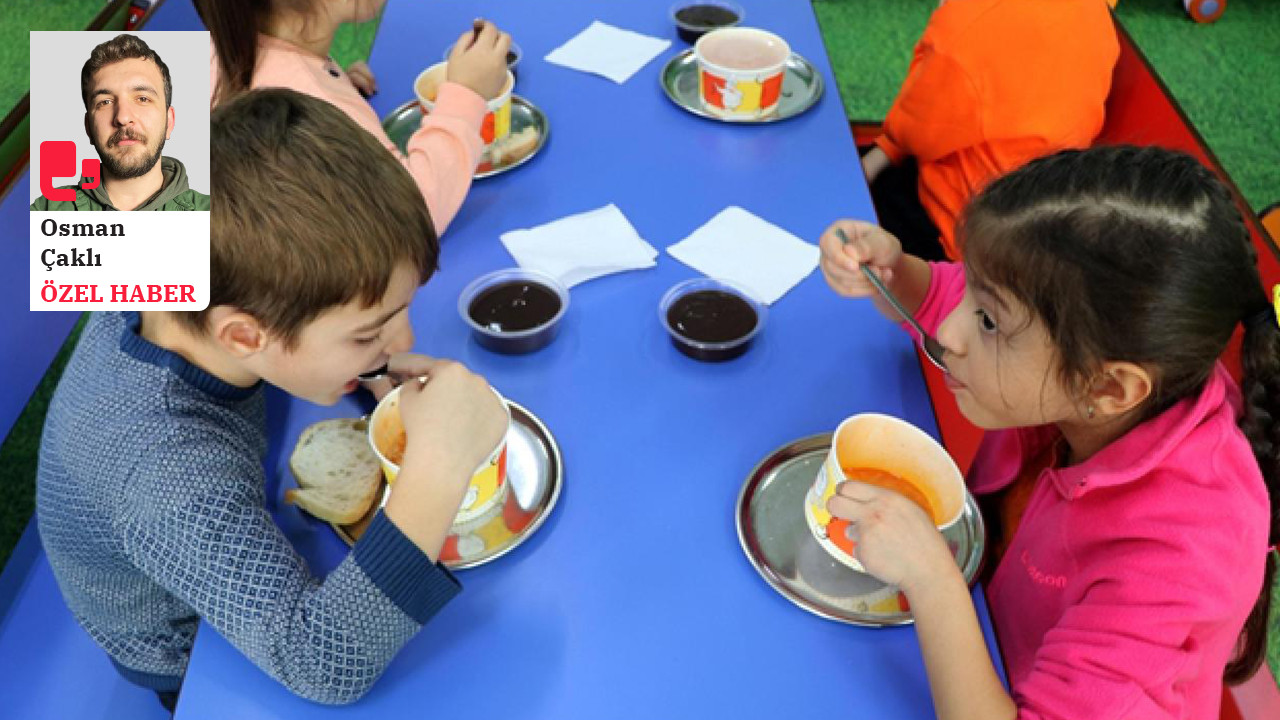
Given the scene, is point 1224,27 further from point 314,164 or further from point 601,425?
point 314,164

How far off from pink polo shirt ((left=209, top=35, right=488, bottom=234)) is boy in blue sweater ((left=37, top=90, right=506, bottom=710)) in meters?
0.31

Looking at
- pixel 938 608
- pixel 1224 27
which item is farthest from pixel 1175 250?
pixel 1224 27

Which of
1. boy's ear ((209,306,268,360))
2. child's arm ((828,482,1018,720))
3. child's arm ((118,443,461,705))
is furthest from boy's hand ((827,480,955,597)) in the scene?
boy's ear ((209,306,268,360))

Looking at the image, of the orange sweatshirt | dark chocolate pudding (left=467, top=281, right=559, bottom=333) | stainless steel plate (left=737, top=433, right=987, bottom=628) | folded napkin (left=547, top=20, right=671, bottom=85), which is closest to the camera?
stainless steel plate (left=737, top=433, right=987, bottom=628)

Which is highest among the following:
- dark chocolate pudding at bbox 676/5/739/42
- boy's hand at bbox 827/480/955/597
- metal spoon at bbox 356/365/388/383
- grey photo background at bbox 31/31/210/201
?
grey photo background at bbox 31/31/210/201

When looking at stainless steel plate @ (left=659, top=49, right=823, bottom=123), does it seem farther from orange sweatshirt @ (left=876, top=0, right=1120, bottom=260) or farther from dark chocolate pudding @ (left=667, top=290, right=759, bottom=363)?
dark chocolate pudding @ (left=667, top=290, right=759, bottom=363)

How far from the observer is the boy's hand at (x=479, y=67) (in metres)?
1.43

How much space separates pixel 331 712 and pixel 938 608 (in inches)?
22.6

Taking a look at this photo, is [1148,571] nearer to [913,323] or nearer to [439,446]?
[913,323]

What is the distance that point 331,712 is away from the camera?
33.6 inches

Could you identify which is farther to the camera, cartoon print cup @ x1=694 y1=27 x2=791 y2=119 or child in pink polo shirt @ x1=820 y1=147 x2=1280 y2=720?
cartoon print cup @ x1=694 y1=27 x2=791 y2=119

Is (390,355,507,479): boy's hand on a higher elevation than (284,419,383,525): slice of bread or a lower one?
higher

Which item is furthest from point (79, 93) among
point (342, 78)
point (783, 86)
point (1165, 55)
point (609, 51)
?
point (1165, 55)

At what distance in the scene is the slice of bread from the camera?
990 millimetres
